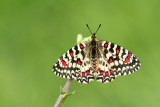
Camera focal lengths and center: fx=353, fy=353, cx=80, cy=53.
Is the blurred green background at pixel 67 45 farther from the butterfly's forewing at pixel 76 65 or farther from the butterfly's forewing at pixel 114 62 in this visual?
the butterfly's forewing at pixel 76 65

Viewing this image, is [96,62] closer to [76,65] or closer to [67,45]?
[76,65]

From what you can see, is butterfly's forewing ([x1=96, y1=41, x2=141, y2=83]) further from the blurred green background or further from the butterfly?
the blurred green background

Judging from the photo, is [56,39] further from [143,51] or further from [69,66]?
[69,66]

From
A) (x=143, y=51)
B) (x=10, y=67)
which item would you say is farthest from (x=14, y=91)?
(x=143, y=51)

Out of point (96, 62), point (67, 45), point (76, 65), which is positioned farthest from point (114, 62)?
point (67, 45)

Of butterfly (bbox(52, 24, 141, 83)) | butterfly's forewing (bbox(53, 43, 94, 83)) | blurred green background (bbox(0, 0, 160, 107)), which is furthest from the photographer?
blurred green background (bbox(0, 0, 160, 107))

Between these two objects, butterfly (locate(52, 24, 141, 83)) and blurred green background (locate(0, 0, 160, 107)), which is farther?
blurred green background (locate(0, 0, 160, 107))

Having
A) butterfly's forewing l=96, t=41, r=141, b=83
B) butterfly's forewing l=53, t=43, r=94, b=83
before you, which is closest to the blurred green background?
butterfly's forewing l=96, t=41, r=141, b=83
